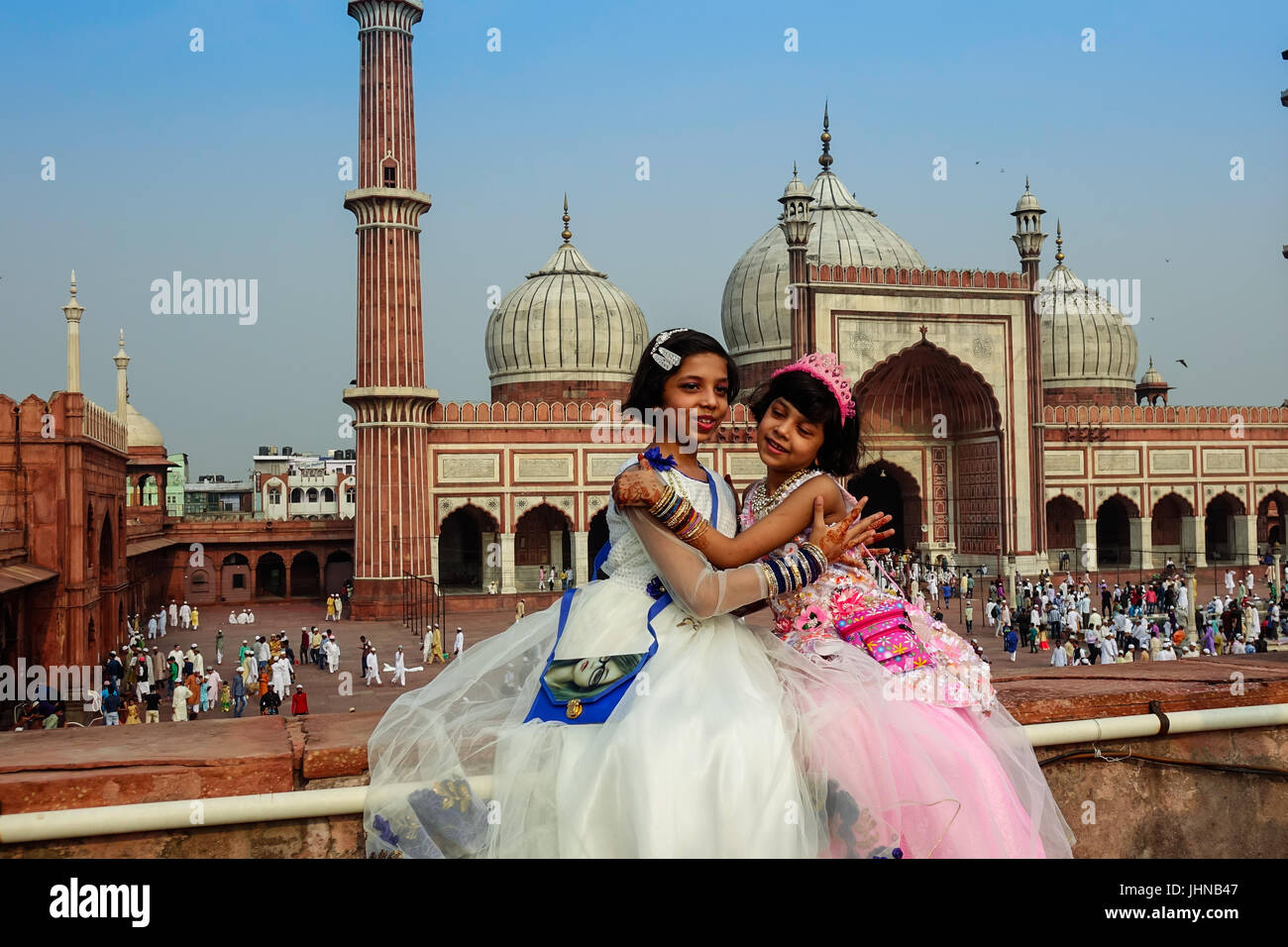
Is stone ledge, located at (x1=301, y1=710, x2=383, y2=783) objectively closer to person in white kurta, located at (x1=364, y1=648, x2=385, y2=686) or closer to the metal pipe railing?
the metal pipe railing

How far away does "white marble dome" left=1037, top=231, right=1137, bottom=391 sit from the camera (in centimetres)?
3191

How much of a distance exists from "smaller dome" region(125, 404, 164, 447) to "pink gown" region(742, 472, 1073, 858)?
32802mm

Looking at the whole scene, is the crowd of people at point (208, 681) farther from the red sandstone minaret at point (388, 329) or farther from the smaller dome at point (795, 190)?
the smaller dome at point (795, 190)

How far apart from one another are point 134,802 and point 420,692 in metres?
0.56

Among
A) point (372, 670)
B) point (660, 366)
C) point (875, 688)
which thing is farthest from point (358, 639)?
point (875, 688)

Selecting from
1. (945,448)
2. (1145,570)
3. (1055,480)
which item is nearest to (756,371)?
(945,448)

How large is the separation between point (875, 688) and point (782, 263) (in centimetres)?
2772

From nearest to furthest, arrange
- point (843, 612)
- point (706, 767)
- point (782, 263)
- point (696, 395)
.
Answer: point (706, 767) < point (843, 612) < point (696, 395) < point (782, 263)

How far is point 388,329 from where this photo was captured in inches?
865

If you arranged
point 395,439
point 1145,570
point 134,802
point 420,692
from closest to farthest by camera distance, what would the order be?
point 134,802
point 420,692
point 395,439
point 1145,570

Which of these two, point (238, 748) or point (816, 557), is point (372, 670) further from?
point (816, 557)

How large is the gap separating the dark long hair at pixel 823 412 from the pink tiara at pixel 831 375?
1 centimetres
